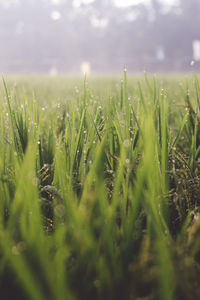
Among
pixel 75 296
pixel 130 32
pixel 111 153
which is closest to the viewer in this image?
pixel 75 296

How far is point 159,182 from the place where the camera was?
56 centimetres

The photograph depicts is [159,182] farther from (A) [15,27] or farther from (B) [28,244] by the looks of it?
(A) [15,27]

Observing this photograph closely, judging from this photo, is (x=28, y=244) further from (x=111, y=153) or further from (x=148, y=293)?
(x=111, y=153)

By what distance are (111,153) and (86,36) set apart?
53678mm

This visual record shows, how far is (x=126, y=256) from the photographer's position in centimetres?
43

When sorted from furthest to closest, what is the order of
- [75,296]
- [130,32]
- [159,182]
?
[130,32], [159,182], [75,296]

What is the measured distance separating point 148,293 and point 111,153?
390mm

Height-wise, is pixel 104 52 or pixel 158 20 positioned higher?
pixel 158 20

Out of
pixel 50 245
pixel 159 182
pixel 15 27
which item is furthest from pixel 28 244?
pixel 15 27

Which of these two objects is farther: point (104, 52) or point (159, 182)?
point (104, 52)

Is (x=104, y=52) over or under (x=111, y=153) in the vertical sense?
over

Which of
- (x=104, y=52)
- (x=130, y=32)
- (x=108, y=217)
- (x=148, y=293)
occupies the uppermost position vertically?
(x=130, y=32)

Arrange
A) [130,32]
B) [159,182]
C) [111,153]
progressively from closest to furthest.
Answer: [159,182]
[111,153]
[130,32]

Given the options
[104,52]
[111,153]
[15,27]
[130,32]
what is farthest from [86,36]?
[111,153]
